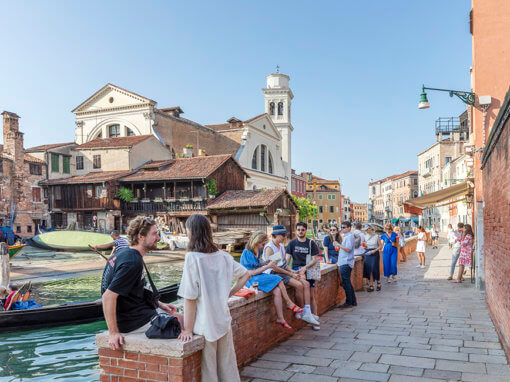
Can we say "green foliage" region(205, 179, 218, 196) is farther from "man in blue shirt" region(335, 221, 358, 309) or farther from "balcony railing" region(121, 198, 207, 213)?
"man in blue shirt" region(335, 221, 358, 309)

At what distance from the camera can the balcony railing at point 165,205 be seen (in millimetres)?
32366

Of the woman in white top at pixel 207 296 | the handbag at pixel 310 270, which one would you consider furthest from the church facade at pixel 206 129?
the woman in white top at pixel 207 296

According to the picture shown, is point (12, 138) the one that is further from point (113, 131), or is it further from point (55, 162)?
point (113, 131)

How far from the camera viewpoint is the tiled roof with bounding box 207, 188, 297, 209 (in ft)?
99.0

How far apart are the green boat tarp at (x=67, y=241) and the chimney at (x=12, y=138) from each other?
682 cm

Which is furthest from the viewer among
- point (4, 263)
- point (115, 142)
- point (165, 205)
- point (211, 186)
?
point (115, 142)

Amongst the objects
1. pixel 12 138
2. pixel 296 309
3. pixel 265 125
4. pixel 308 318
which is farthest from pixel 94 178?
pixel 296 309

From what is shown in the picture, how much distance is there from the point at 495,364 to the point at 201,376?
3388mm

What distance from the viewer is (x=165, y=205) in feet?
110

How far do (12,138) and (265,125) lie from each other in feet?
91.3

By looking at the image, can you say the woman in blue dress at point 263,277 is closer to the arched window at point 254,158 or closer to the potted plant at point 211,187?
the potted plant at point 211,187

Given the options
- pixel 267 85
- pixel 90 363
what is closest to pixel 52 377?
pixel 90 363

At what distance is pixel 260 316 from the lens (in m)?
5.56

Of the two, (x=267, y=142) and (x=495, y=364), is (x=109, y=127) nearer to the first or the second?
(x=267, y=142)
